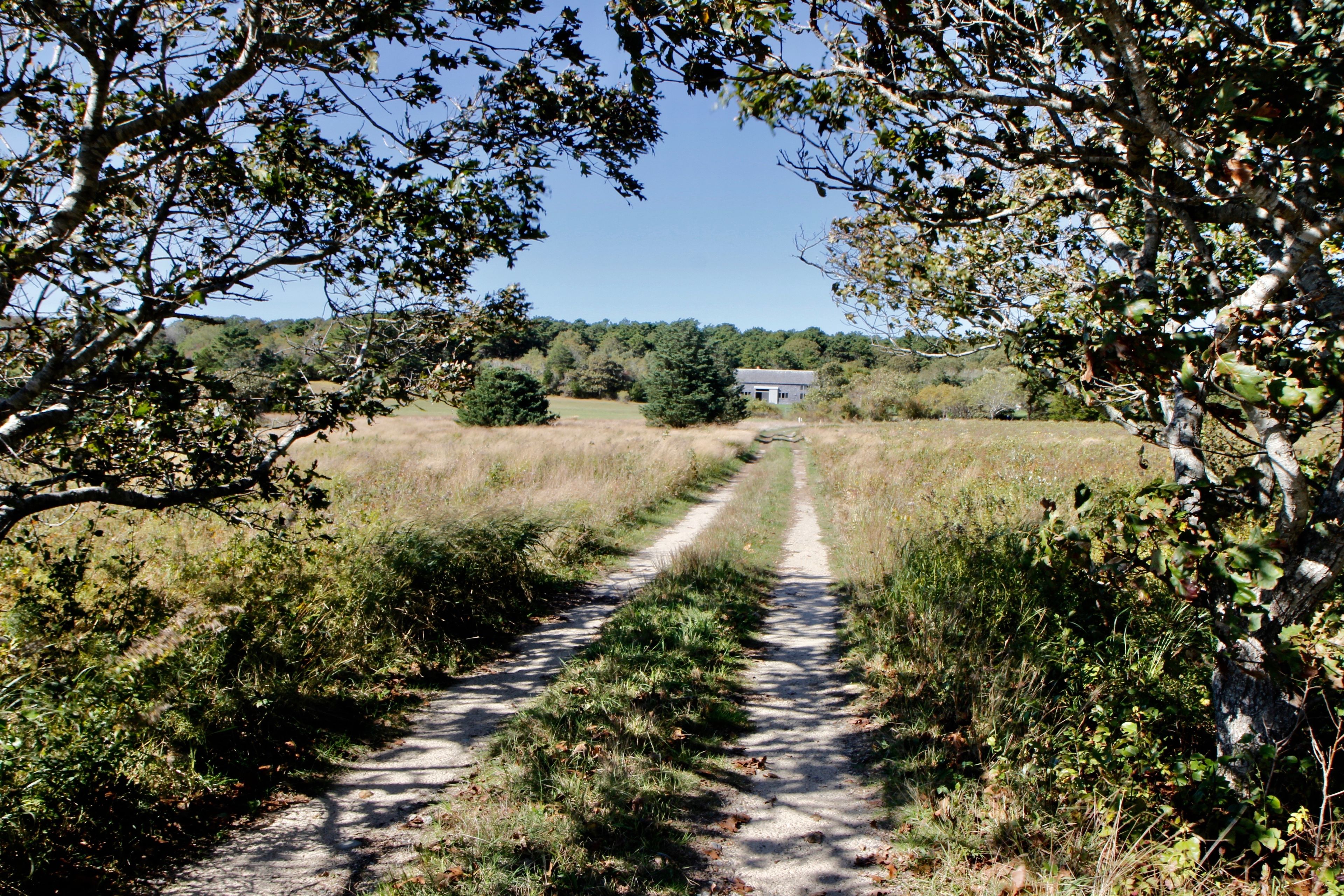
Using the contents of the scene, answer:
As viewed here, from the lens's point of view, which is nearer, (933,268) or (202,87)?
(202,87)

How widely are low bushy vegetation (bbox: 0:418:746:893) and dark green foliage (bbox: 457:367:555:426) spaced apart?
25627 mm

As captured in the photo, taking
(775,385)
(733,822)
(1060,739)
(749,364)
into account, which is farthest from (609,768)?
(749,364)

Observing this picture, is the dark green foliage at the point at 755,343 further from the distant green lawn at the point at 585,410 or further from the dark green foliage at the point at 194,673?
the dark green foliage at the point at 194,673

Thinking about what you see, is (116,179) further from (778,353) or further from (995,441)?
(778,353)

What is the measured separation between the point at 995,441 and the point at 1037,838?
26683mm

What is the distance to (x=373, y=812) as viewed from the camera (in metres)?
4.27

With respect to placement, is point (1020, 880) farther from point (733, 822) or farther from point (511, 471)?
point (511, 471)

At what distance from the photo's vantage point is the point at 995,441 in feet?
91.0

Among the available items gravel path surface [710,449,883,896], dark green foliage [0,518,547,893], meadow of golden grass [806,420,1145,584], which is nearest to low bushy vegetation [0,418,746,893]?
dark green foliage [0,518,547,893]

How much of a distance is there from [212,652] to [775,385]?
10287 centimetres

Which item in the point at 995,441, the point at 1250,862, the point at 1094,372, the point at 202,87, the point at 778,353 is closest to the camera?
the point at 1094,372

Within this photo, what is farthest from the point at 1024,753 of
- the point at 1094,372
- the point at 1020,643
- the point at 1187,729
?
the point at 1094,372

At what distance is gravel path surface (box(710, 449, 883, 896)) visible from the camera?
3.74m

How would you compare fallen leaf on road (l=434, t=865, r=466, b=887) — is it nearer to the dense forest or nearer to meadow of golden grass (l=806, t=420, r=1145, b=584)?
the dense forest
